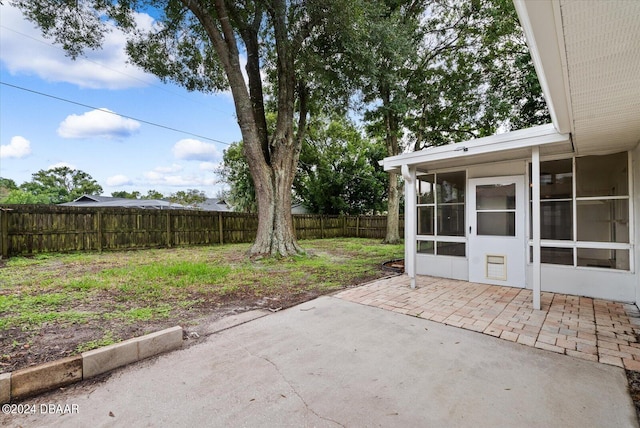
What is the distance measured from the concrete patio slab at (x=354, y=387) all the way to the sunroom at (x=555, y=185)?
6.02 ft

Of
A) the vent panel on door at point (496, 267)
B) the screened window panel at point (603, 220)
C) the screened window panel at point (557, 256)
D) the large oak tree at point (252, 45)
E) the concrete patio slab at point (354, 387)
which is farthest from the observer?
the large oak tree at point (252, 45)

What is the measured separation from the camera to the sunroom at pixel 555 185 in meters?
1.73

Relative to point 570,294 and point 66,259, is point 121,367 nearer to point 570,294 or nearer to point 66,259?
point 570,294

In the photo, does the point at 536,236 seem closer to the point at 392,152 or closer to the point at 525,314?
the point at 525,314

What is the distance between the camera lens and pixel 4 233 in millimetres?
6887

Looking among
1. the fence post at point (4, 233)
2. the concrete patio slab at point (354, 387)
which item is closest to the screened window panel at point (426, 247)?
the concrete patio slab at point (354, 387)

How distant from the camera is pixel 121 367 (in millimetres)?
2246

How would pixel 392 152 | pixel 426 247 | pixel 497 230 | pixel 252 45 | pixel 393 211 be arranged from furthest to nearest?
pixel 393 211
pixel 392 152
pixel 252 45
pixel 426 247
pixel 497 230

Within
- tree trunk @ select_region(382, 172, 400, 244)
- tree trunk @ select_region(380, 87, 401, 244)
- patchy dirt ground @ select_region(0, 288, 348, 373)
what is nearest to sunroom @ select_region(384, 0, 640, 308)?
patchy dirt ground @ select_region(0, 288, 348, 373)

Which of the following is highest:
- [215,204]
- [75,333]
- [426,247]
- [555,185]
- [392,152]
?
[392,152]

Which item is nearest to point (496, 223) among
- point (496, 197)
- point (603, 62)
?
point (496, 197)

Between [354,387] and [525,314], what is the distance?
2629 mm

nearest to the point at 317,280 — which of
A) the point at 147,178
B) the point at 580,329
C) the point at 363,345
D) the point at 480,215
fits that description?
the point at 363,345

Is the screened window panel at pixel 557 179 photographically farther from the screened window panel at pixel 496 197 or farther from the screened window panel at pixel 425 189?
the screened window panel at pixel 425 189
